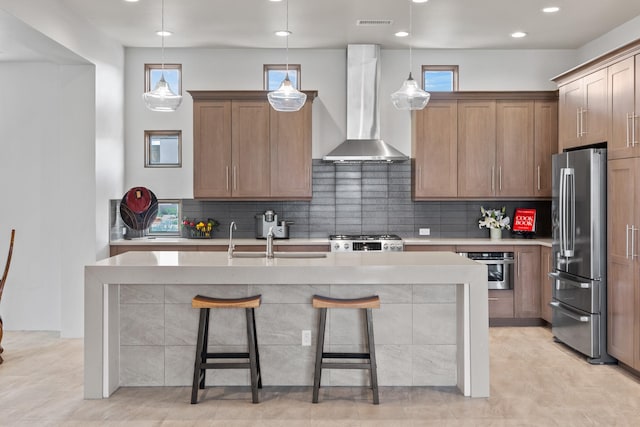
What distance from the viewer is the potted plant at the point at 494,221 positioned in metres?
7.09

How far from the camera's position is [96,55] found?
6.20 m

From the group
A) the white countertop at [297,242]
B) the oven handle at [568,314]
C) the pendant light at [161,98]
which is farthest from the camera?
the white countertop at [297,242]

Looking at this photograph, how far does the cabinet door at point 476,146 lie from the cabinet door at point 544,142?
1.51 ft

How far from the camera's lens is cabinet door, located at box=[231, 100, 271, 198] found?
6812 millimetres

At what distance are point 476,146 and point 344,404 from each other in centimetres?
370

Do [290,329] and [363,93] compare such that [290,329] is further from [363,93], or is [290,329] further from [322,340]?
[363,93]

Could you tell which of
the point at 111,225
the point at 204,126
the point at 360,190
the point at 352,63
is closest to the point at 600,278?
the point at 360,190

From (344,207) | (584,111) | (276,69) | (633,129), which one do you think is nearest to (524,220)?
(584,111)

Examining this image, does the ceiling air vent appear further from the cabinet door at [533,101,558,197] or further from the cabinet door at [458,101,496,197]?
the cabinet door at [533,101,558,197]

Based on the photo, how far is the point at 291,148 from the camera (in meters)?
6.81

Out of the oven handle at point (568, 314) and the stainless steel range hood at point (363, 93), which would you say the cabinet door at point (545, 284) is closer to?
the oven handle at point (568, 314)

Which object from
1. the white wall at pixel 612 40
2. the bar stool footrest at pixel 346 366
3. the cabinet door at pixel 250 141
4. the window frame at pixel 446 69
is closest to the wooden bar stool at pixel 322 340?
the bar stool footrest at pixel 346 366

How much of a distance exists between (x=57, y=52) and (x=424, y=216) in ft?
13.7

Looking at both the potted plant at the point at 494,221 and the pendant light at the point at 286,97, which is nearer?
the pendant light at the point at 286,97
